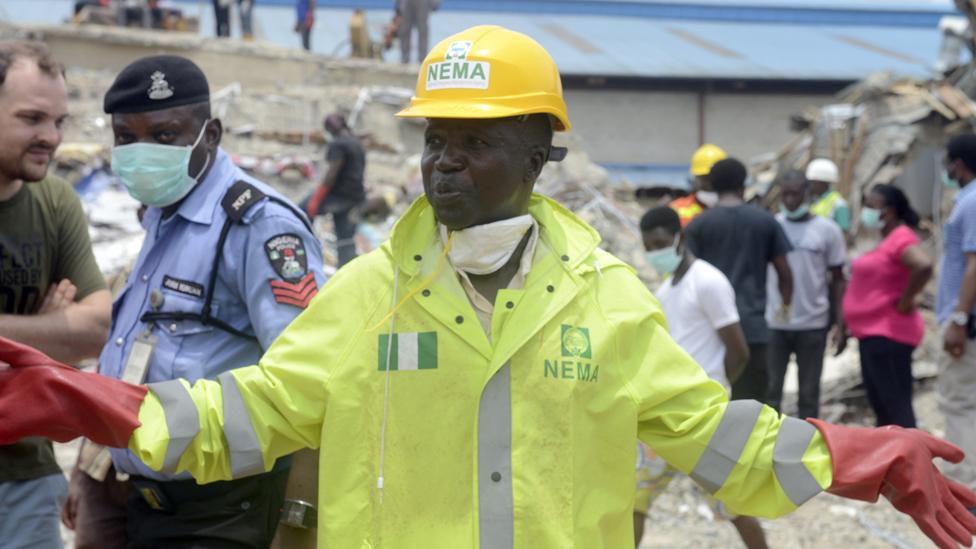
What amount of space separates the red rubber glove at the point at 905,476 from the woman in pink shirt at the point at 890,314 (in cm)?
550

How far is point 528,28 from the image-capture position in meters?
29.6

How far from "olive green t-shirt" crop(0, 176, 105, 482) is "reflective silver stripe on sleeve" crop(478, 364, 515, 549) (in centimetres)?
161

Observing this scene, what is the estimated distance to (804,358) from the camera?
8.98 meters

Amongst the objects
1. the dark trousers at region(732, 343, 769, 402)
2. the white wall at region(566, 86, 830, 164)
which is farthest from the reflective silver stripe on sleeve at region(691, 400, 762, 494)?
the white wall at region(566, 86, 830, 164)

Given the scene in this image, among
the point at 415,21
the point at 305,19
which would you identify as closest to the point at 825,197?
the point at 415,21

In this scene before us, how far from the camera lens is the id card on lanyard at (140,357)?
363 centimetres

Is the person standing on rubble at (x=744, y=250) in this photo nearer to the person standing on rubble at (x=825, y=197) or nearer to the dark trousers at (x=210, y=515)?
the person standing on rubble at (x=825, y=197)

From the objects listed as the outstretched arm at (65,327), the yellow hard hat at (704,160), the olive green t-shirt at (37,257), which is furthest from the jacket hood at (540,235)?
the yellow hard hat at (704,160)

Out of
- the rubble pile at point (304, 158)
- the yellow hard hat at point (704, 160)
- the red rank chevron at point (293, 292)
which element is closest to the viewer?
the red rank chevron at point (293, 292)

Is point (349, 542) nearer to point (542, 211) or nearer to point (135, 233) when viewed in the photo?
point (542, 211)

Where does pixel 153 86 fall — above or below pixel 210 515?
above

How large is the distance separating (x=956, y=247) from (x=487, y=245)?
16.4 feet

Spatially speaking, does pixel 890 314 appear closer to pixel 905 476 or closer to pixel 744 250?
pixel 744 250

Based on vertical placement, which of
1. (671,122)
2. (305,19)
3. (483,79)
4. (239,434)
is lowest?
(671,122)
